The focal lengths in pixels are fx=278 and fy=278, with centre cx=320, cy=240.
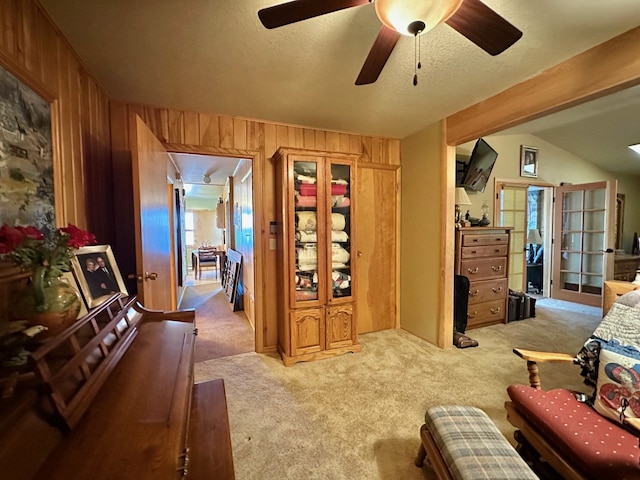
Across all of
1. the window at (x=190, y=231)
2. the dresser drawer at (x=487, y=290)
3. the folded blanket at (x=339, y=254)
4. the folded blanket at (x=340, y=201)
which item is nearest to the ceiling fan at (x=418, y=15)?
the folded blanket at (x=340, y=201)

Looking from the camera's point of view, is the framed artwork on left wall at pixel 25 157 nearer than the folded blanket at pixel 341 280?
Yes

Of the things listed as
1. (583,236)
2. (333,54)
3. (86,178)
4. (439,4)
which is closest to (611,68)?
(439,4)

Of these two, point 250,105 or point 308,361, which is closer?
point 250,105

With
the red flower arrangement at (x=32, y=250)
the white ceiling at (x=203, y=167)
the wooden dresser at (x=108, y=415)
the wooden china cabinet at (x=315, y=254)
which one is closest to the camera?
the wooden dresser at (x=108, y=415)

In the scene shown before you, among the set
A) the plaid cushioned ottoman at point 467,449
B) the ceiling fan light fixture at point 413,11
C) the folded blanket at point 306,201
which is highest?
the ceiling fan light fixture at point 413,11

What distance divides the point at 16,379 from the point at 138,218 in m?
1.31

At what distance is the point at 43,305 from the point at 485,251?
12.8 feet

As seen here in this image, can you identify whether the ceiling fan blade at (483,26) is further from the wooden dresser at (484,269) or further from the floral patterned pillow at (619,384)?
the wooden dresser at (484,269)

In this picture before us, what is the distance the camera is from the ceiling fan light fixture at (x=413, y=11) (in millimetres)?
1005

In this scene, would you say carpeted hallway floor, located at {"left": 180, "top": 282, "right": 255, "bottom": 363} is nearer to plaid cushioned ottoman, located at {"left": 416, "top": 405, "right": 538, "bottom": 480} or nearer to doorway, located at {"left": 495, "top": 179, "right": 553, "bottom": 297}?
plaid cushioned ottoman, located at {"left": 416, "top": 405, "right": 538, "bottom": 480}

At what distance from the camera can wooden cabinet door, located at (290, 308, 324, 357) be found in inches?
104

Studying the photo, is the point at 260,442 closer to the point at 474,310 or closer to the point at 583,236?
the point at 474,310

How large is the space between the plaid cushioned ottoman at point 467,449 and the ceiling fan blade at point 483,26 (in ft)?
5.65

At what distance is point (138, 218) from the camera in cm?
179
